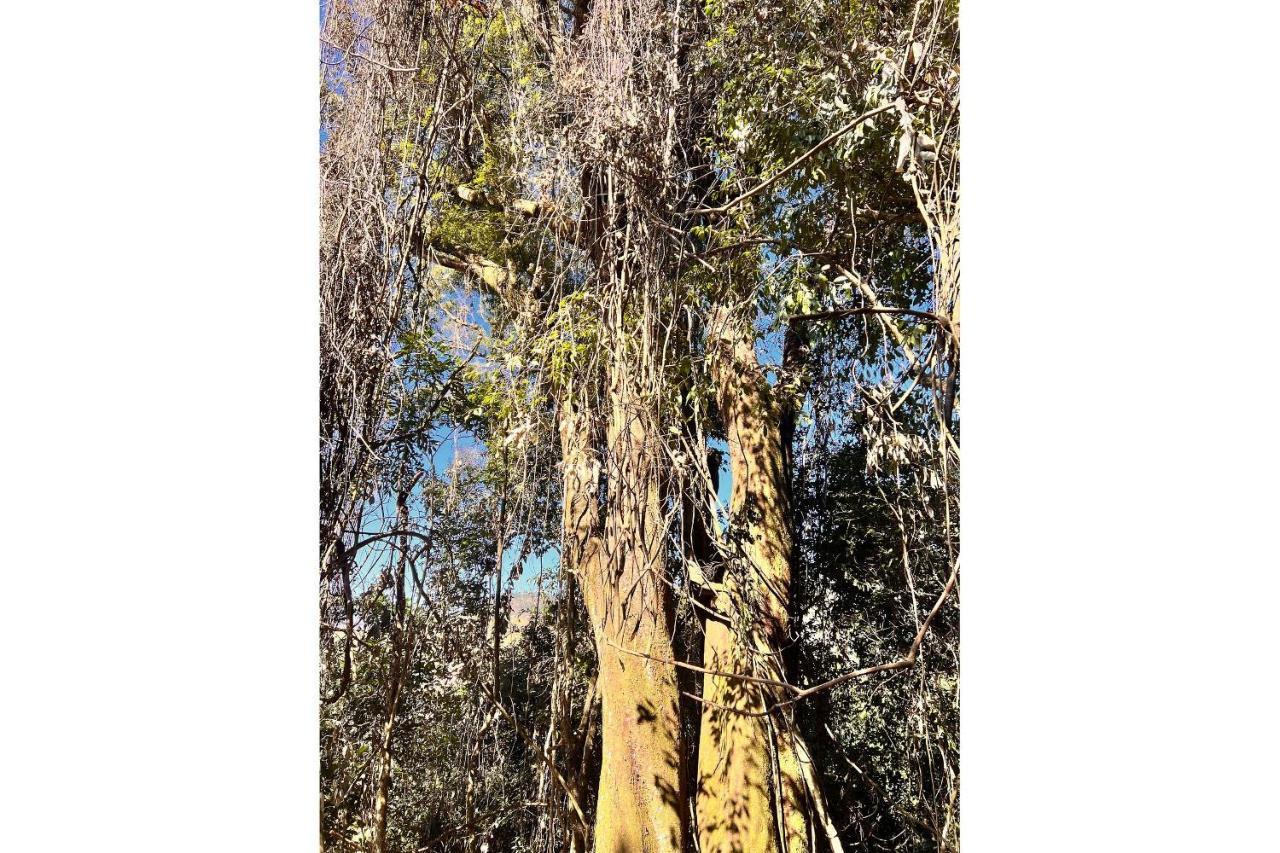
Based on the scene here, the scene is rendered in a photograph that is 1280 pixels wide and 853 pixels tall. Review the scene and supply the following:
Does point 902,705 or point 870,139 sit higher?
point 870,139

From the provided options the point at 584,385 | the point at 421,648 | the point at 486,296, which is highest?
the point at 486,296

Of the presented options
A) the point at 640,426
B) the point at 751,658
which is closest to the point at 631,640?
the point at 751,658

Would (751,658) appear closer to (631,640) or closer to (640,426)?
(631,640)

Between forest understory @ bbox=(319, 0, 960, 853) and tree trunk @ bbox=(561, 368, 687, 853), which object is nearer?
forest understory @ bbox=(319, 0, 960, 853)

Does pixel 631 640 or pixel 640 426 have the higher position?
pixel 640 426

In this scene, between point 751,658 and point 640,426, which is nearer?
point 751,658

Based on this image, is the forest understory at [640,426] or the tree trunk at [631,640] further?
the tree trunk at [631,640]

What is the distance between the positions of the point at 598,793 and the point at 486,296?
123cm
